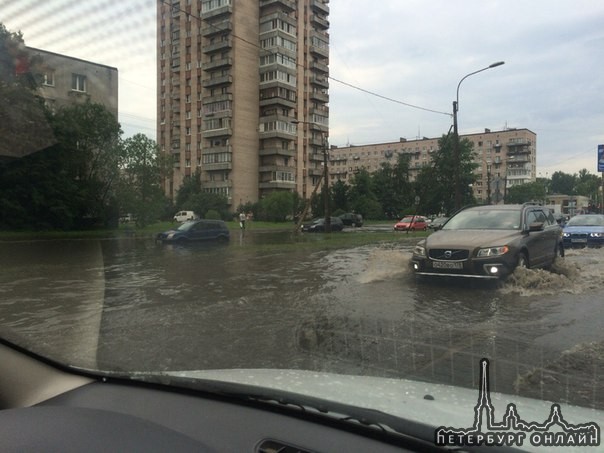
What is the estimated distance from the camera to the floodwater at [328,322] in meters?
4.35

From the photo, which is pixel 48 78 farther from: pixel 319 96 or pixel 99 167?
pixel 319 96

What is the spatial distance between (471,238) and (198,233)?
680 inches

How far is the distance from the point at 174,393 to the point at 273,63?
66.9 meters

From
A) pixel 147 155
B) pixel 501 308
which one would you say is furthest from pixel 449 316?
pixel 147 155

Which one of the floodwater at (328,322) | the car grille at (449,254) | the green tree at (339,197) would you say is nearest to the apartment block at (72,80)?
the floodwater at (328,322)

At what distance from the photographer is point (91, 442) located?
1755 millimetres

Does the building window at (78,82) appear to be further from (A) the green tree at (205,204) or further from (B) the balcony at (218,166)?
(B) the balcony at (218,166)

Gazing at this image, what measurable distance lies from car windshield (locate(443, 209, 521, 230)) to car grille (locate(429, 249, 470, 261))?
118 centimetres

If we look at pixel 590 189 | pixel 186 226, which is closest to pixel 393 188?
pixel 590 189

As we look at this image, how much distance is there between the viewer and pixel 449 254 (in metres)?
8.88

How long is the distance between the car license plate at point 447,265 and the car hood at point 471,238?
0.29 meters

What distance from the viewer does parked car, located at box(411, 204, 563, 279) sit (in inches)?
341

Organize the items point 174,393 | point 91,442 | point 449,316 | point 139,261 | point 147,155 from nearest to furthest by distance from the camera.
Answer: point 91,442 → point 174,393 → point 449,316 → point 139,261 → point 147,155

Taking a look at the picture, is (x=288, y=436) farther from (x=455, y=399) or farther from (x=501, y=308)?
(x=501, y=308)
